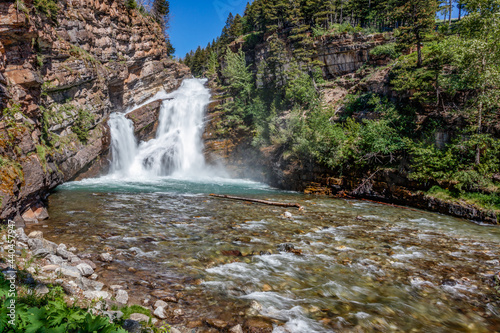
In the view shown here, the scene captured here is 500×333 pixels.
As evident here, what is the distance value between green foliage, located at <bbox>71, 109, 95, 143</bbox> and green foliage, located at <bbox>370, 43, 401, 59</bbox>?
26.7m

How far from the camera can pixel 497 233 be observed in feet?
31.4

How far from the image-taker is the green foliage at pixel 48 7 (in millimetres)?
17853

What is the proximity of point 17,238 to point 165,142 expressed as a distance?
25107 mm

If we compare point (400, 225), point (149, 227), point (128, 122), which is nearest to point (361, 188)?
point (400, 225)

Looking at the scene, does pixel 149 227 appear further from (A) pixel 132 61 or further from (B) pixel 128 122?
(A) pixel 132 61

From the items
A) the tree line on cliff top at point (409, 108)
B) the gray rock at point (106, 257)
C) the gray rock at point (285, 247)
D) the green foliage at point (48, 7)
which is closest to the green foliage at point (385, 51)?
the tree line on cliff top at point (409, 108)

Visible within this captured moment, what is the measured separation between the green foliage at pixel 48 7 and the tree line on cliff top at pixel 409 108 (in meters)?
16.9

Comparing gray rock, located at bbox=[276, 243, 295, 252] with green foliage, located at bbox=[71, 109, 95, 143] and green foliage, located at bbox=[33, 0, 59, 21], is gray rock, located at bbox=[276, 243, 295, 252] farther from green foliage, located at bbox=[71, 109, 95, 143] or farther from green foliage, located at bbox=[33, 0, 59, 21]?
green foliage, located at bbox=[33, 0, 59, 21]

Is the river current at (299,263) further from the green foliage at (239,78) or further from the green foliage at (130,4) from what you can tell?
Result: the green foliage at (130,4)

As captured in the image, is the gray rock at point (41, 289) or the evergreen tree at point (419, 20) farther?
the evergreen tree at point (419, 20)

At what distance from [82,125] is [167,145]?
9.23 m

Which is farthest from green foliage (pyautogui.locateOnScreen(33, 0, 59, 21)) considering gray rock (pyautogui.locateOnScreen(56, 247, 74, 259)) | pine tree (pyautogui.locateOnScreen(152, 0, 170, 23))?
pine tree (pyautogui.locateOnScreen(152, 0, 170, 23))

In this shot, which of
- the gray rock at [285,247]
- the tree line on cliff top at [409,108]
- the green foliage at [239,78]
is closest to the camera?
the gray rock at [285,247]

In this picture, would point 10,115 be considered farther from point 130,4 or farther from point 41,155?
point 130,4
